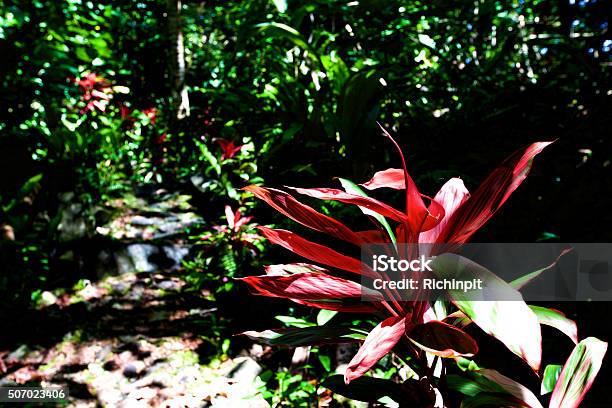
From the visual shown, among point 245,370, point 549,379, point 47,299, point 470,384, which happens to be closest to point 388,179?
point 470,384

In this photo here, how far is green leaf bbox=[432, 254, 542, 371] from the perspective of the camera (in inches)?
21.9

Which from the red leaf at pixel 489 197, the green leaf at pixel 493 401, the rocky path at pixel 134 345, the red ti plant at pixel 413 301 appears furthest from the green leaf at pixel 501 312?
the rocky path at pixel 134 345

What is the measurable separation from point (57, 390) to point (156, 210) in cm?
202

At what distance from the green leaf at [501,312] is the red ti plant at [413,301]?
0.01 m

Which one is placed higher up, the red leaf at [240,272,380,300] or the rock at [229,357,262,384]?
the red leaf at [240,272,380,300]

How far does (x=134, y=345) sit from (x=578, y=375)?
2123mm

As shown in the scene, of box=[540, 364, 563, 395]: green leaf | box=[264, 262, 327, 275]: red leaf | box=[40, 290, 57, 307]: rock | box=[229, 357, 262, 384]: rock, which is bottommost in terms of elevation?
box=[229, 357, 262, 384]: rock

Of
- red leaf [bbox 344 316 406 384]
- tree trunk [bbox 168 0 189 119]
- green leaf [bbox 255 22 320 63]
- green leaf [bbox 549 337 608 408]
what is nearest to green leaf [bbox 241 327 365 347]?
red leaf [bbox 344 316 406 384]

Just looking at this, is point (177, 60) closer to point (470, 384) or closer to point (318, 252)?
point (318, 252)

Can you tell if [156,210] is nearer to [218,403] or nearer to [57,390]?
[57,390]

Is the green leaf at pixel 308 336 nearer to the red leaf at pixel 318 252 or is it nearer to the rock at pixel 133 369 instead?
the red leaf at pixel 318 252

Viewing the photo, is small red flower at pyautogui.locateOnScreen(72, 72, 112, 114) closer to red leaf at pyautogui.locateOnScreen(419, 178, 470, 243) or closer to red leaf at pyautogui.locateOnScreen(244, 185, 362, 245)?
red leaf at pyautogui.locateOnScreen(244, 185, 362, 245)

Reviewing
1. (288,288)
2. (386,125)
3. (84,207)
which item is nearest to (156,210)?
(84,207)

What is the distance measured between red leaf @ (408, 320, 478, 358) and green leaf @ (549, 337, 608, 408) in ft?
1.15
